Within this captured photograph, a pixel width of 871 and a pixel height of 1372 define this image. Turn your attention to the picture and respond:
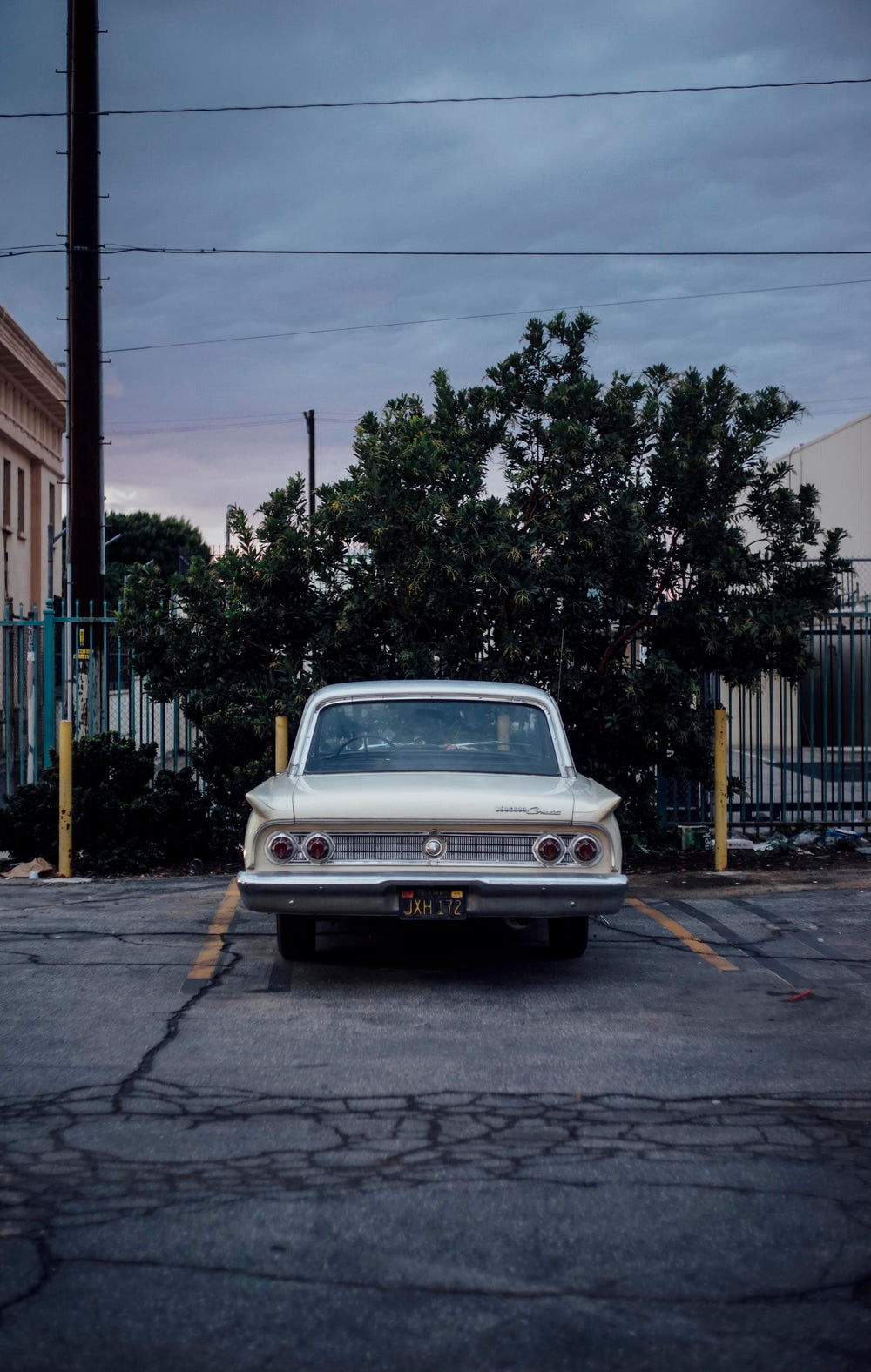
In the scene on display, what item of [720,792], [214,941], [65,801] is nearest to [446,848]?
[214,941]

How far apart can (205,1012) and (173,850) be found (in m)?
5.31

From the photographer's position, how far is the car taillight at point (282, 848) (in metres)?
6.43

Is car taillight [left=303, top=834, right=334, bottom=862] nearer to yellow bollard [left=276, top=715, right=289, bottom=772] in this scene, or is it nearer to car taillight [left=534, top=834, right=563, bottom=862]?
car taillight [left=534, top=834, right=563, bottom=862]

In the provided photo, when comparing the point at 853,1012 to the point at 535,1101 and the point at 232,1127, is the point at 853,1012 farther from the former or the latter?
the point at 232,1127

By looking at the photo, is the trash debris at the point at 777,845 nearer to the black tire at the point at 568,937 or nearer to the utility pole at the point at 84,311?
the black tire at the point at 568,937

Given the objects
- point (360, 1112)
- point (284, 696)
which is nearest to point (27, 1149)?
point (360, 1112)

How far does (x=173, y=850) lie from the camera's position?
11.3 metres

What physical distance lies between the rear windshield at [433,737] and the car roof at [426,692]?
4cm

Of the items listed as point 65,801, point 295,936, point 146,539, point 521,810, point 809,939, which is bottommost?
point 809,939

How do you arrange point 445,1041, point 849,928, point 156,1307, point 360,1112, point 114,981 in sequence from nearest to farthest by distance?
1. point 156,1307
2. point 360,1112
3. point 445,1041
4. point 114,981
5. point 849,928

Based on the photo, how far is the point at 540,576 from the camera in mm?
10977

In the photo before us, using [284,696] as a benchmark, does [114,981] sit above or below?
A: below

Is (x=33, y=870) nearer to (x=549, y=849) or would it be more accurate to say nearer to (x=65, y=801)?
(x=65, y=801)

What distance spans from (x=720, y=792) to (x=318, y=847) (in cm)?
512
